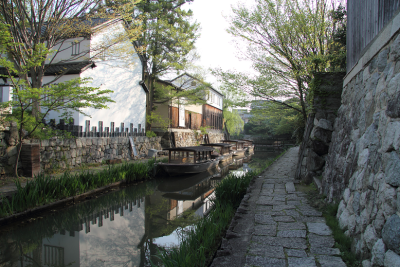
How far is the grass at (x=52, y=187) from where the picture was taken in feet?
19.0

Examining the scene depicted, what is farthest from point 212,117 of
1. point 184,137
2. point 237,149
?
point 184,137

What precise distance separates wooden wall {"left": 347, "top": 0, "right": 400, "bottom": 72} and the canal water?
4689 mm

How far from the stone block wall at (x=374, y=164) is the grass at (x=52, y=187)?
6502 mm

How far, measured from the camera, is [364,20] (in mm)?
4246

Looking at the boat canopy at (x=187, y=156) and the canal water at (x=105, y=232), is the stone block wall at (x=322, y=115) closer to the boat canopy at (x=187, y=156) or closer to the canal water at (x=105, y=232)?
the canal water at (x=105, y=232)

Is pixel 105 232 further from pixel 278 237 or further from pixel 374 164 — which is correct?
pixel 374 164

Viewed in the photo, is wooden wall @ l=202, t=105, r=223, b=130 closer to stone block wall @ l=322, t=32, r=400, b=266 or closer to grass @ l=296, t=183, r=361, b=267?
grass @ l=296, t=183, r=361, b=267

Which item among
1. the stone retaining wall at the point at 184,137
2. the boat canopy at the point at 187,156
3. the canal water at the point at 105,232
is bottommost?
the canal water at the point at 105,232

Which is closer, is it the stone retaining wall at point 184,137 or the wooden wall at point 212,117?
the stone retaining wall at point 184,137

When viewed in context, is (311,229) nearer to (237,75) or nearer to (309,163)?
(309,163)

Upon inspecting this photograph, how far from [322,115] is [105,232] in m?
6.11

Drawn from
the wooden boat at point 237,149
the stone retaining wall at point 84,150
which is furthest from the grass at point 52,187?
the wooden boat at point 237,149

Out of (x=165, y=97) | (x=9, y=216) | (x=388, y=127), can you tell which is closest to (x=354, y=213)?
(x=388, y=127)

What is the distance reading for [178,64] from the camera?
16.4 meters
